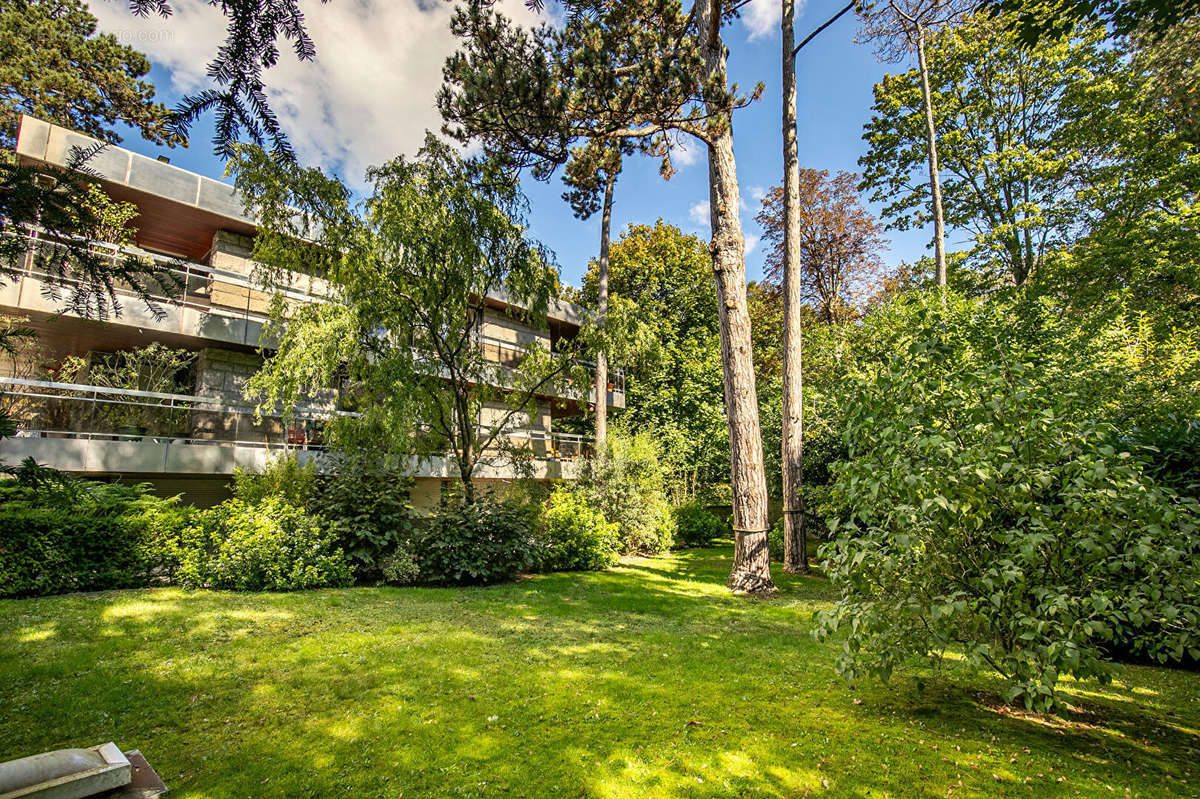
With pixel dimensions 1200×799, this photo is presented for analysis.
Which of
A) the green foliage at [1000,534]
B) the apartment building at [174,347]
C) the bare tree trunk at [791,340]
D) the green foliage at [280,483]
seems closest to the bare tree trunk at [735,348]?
the bare tree trunk at [791,340]

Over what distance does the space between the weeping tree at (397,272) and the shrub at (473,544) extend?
0.77 metres

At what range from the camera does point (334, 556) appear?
9.48m

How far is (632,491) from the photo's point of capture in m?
16.1

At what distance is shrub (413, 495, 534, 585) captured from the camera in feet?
34.2

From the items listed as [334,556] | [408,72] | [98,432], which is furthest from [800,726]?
[98,432]

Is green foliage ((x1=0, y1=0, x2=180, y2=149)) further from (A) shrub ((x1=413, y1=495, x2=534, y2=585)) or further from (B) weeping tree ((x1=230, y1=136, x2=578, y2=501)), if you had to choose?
(A) shrub ((x1=413, y1=495, x2=534, y2=585))

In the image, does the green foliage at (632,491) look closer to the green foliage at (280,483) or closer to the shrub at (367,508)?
the shrub at (367,508)

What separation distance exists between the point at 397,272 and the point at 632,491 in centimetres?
905

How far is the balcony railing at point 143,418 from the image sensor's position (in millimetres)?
9930

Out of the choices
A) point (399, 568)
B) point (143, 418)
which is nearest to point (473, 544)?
point (399, 568)

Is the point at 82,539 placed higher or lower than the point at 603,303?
lower

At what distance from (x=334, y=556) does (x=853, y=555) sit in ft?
28.5

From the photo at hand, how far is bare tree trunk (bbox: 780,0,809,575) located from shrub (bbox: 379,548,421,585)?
25.9ft

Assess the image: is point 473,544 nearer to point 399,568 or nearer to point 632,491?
point 399,568
